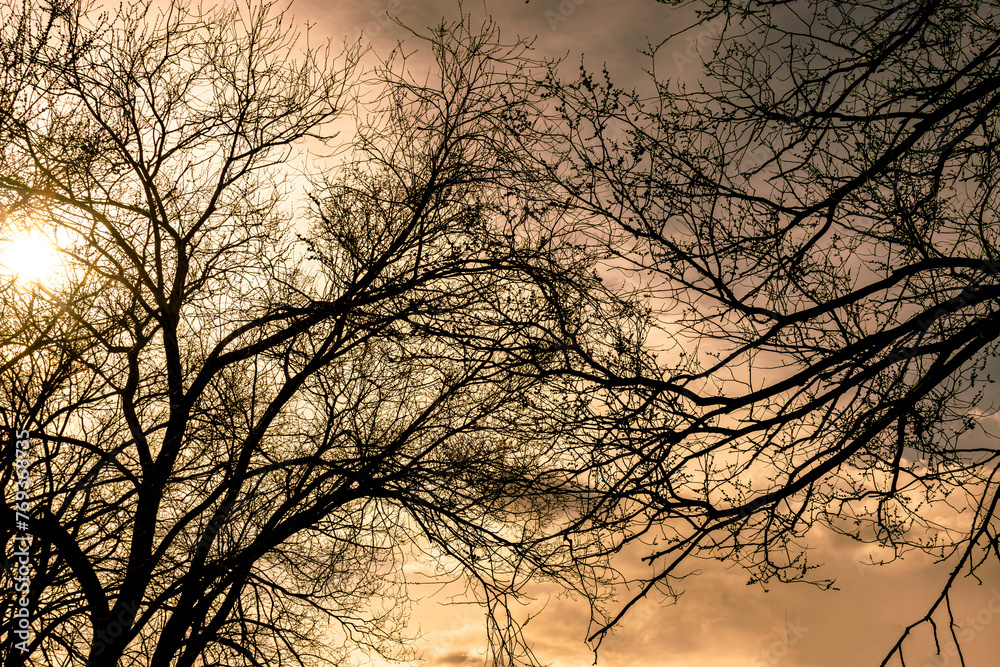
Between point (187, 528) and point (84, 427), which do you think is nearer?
point (84, 427)

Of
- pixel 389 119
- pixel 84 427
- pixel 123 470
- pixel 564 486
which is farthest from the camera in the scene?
pixel 389 119

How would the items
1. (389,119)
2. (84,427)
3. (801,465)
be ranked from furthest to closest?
(389,119) < (84,427) < (801,465)

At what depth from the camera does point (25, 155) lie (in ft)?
24.6

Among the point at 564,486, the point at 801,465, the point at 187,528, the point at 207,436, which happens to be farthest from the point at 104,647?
the point at 801,465

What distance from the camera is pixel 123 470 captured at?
25.7ft

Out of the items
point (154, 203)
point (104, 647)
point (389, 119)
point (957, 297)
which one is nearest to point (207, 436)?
point (104, 647)

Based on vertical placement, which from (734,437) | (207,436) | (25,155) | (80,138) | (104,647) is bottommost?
(104,647)

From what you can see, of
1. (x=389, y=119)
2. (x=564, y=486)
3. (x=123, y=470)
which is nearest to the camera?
(x=564, y=486)

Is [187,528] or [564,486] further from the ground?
[187,528]

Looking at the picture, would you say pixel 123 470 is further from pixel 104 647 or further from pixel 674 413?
pixel 674 413

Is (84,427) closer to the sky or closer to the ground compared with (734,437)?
closer to the sky

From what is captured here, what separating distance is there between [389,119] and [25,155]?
394 centimetres

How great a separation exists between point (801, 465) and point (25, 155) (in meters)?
8.16

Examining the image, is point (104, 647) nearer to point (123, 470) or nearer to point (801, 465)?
point (123, 470)
